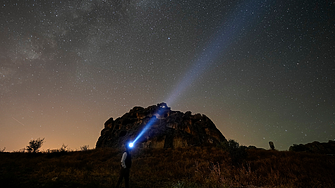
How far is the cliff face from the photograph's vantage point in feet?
125

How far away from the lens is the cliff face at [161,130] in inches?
1497

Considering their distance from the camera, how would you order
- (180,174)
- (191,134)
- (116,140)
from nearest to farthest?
1. (180,174)
2. (191,134)
3. (116,140)

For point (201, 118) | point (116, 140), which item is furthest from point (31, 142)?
point (201, 118)

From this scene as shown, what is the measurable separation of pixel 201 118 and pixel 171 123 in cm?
1122

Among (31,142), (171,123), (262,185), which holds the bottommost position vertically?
(262,185)

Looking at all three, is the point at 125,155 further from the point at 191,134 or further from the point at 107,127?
the point at 107,127

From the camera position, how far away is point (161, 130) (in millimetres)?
41812

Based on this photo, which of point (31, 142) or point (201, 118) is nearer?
point (31, 142)

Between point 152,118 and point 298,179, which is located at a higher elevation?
point 152,118

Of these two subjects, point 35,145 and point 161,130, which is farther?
point 161,130

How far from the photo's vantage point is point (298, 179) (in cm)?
794

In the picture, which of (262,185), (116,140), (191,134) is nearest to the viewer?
(262,185)

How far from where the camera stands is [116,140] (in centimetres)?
4409

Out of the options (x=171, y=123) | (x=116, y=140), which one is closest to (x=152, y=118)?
(x=171, y=123)
